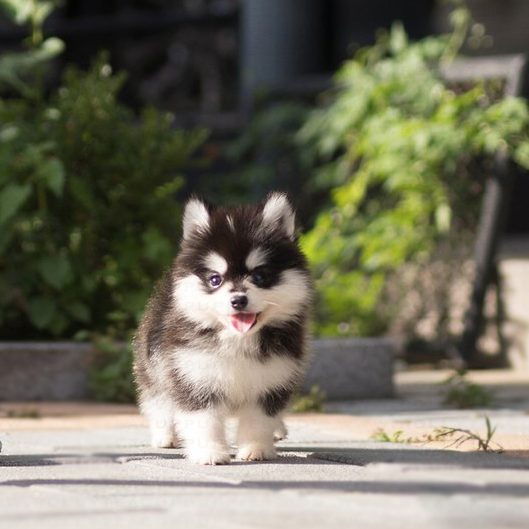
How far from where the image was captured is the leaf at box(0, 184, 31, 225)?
7559 millimetres

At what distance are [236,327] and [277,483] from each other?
0.77 metres

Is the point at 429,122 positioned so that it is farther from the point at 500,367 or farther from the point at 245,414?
the point at 245,414

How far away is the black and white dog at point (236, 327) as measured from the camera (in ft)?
15.8

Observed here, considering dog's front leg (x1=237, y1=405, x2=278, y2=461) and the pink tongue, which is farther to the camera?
dog's front leg (x1=237, y1=405, x2=278, y2=461)

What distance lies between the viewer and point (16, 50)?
37.4 ft

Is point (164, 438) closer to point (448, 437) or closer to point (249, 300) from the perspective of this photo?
point (249, 300)

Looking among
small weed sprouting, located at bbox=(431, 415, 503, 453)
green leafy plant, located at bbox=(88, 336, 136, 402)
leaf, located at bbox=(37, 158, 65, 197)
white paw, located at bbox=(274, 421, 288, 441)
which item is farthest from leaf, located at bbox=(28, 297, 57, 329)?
small weed sprouting, located at bbox=(431, 415, 503, 453)

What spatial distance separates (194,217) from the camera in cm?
511

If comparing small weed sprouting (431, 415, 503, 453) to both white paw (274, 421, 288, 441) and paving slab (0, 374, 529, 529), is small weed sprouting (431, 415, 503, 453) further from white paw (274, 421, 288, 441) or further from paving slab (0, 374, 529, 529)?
white paw (274, 421, 288, 441)

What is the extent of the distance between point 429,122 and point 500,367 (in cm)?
182

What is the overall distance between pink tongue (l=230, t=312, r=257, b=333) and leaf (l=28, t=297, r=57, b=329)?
308 cm

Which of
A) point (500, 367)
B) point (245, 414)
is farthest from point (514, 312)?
point (245, 414)

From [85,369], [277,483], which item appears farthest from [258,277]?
[85,369]

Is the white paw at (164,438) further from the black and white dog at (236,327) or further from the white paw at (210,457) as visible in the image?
the white paw at (210,457)
